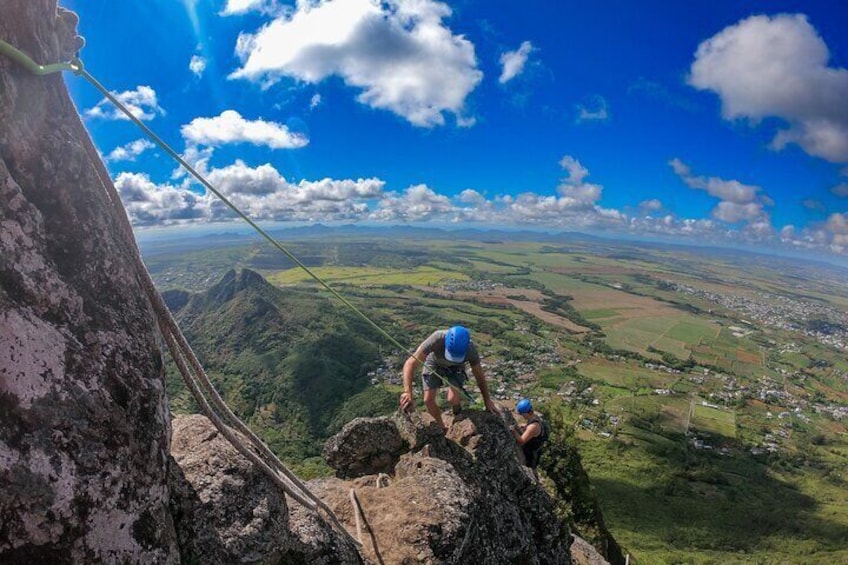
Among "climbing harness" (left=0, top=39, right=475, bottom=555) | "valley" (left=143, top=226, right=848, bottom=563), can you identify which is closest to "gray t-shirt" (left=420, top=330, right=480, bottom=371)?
"climbing harness" (left=0, top=39, right=475, bottom=555)

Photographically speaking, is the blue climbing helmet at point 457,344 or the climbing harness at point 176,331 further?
the blue climbing helmet at point 457,344

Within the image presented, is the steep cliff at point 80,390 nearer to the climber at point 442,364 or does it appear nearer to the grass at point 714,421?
the climber at point 442,364

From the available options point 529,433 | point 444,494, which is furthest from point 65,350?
point 529,433

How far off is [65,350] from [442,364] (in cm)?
866

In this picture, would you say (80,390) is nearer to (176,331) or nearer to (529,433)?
(176,331)

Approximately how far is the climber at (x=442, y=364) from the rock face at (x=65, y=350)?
687 cm

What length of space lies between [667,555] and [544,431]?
53.6 m

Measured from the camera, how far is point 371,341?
6388 inches

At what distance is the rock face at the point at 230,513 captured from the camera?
5.57 metres

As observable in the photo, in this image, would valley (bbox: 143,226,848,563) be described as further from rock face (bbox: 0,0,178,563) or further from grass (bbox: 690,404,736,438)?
rock face (bbox: 0,0,178,563)

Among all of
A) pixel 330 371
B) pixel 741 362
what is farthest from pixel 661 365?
pixel 330 371

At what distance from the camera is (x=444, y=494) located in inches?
369

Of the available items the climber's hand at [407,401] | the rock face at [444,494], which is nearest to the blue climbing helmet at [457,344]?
the climber's hand at [407,401]

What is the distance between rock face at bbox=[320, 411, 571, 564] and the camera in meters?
8.73
